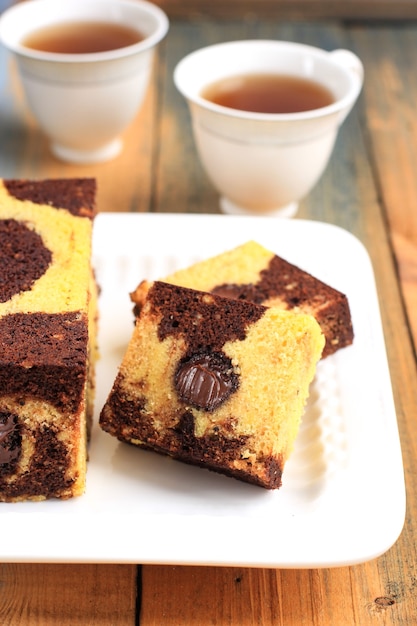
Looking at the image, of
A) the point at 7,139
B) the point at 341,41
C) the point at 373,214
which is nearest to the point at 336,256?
the point at 373,214

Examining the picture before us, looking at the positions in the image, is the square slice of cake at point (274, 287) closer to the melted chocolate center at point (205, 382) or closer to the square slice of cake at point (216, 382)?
the square slice of cake at point (216, 382)

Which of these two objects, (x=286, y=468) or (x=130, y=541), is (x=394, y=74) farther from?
(x=130, y=541)

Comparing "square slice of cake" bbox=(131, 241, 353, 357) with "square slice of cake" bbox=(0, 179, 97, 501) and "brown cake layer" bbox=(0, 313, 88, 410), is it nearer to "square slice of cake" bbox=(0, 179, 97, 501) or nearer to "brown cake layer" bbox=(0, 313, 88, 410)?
"square slice of cake" bbox=(0, 179, 97, 501)

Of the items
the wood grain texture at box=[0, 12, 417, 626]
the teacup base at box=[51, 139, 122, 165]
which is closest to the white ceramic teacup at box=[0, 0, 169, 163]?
the teacup base at box=[51, 139, 122, 165]

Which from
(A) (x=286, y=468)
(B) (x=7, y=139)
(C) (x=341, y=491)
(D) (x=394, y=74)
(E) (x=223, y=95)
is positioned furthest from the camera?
(D) (x=394, y=74)

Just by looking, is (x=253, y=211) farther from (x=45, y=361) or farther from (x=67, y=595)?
(x=67, y=595)

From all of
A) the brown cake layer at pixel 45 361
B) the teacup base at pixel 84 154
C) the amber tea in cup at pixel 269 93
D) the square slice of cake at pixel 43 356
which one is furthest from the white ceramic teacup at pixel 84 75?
the brown cake layer at pixel 45 361

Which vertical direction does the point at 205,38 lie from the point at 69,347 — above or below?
below
